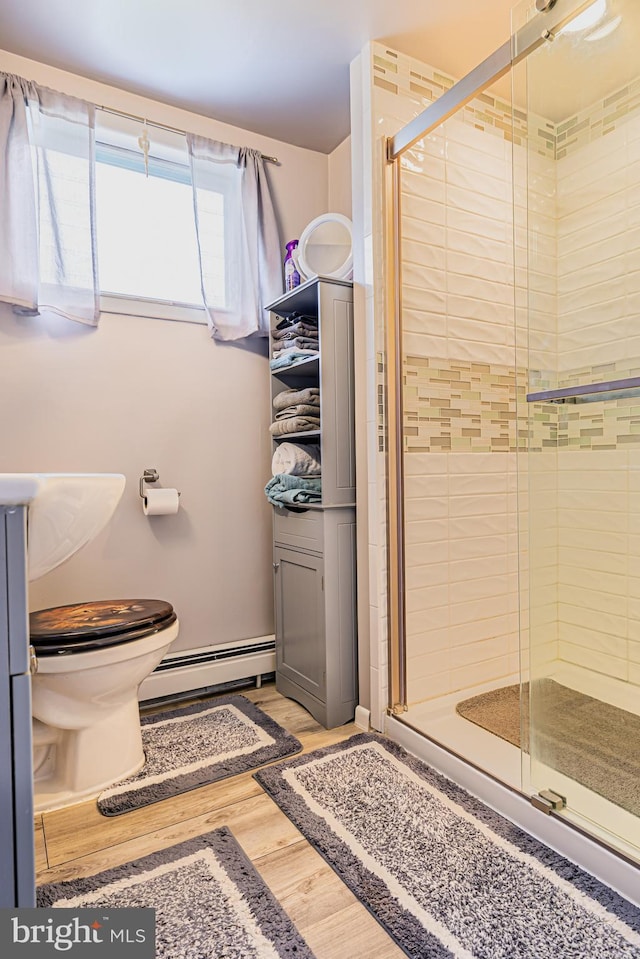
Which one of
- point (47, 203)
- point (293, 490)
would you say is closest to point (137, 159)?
point (47, 203)

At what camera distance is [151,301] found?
2.17 m

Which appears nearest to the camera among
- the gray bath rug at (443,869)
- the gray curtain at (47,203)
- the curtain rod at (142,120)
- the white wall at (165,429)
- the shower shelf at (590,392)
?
the gray bath rug at (443,869)

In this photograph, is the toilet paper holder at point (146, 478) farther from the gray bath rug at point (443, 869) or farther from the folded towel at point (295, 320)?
the gray bath rug at point (443, 869)

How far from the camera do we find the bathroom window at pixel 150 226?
211cm

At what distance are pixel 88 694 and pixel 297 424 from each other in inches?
44.2

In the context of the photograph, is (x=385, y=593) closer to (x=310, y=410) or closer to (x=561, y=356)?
(x=310, y=410)

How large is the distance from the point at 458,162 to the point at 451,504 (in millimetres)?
1293

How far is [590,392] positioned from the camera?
1.36m

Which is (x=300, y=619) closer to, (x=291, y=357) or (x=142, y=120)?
(x=291, y=357)

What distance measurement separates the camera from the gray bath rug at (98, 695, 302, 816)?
5.23ft

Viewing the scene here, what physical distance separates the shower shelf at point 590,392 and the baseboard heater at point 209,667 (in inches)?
61.1

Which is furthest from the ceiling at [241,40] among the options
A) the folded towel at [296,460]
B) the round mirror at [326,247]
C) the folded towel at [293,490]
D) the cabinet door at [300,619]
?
the cabinet door at [300,619]

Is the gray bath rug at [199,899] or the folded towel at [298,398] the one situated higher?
the folded towel at [298,398]

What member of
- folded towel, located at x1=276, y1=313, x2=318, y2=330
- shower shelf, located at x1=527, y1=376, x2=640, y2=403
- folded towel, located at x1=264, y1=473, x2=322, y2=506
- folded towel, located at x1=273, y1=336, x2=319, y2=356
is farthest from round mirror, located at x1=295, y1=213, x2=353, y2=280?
shower shelf, located at x1=527, y1=376, x2=640, y2=403
